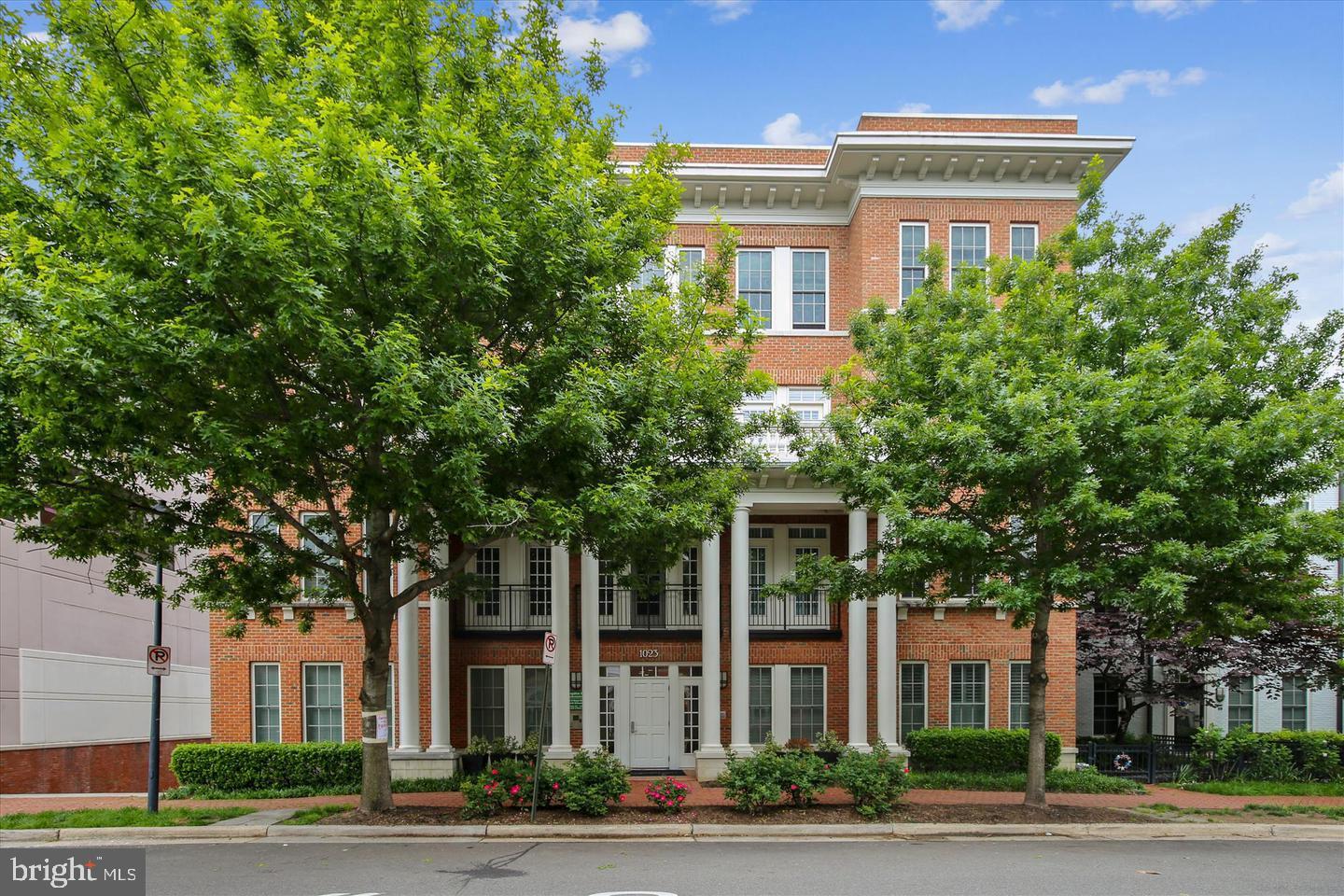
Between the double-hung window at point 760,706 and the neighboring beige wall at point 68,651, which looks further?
the neighboring beige wall at point 68,651

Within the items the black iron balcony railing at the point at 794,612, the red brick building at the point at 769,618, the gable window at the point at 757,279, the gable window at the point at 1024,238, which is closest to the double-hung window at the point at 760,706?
the red brick building at the point at 769,618

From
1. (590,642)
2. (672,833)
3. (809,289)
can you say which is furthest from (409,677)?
(809,289)

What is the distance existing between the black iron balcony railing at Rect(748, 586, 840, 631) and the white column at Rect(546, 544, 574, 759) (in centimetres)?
449

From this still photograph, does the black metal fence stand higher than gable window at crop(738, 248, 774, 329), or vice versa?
gable window at crop(738, 248, 774, 329)

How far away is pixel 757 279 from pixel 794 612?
775 centimetres

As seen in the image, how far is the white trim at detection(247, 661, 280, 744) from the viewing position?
758 inches

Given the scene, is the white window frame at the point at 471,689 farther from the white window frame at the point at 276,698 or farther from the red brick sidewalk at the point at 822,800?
the white window frame at the point at 276,698

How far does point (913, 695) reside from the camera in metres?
20.0

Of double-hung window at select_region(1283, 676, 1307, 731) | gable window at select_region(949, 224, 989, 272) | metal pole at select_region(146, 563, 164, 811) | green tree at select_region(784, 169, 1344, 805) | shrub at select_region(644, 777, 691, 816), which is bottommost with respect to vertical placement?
double-hung window at select_region(1283, 676, 1307, 731)

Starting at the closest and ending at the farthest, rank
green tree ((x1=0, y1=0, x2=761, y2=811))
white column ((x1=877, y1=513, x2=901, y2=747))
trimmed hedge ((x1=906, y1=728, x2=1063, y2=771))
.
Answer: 1. green tree ((x1=0, y1=0, x2=761, y2=811))
2. white column ((x1=877, y1=513, x2=901, y2=747))
3. trimmed hedge ((x1=906, y1=728, x2=1063, y2=771))

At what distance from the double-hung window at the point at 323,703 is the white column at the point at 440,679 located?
7.57ft

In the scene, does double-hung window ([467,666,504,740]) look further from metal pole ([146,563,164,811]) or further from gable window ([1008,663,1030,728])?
gable window ([1008,663,1030,728])

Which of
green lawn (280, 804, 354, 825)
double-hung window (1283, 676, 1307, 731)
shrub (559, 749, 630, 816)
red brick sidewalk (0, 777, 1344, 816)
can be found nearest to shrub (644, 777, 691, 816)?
shrub (559, 749, 630, 816)

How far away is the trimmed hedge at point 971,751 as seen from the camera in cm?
1861
